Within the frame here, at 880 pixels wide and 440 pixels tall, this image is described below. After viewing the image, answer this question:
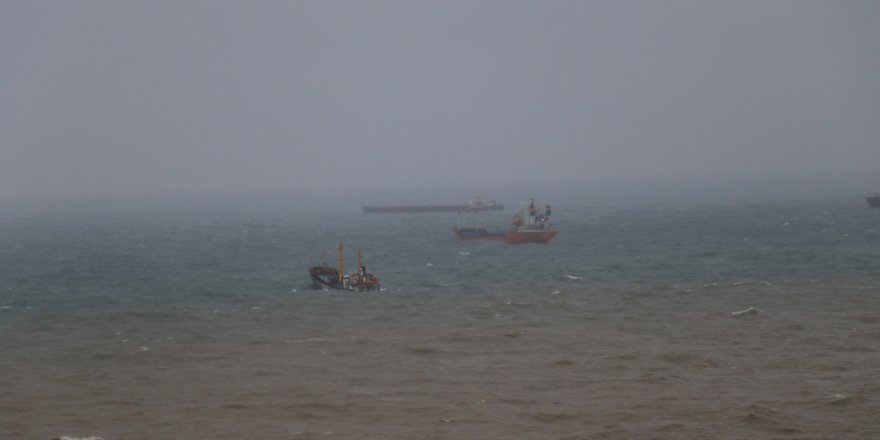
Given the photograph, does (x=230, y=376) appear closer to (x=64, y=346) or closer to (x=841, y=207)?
(x=64, y=346)

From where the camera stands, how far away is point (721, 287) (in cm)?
6975

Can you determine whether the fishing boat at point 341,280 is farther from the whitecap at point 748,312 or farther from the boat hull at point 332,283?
the whitecap at point 748,312

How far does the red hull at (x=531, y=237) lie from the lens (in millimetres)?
122688

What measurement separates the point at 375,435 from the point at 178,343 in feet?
73.2

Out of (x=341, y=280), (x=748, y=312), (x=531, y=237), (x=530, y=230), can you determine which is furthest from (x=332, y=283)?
(x=530, y=230)

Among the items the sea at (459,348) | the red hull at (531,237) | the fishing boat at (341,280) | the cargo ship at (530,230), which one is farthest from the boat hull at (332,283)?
the cargo ship at (530,230)

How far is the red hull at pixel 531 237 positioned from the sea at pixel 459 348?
21.5m

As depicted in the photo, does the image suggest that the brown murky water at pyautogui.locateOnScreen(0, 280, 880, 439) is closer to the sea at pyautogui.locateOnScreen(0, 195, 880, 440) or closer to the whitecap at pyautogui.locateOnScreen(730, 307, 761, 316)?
the sea at pyautogui.locateOnScreen(0, 195, 880, 440)

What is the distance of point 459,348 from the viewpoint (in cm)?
4881

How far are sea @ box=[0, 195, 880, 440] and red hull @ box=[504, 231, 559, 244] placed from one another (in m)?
21.5

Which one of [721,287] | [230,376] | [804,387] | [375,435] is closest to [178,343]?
[230,376]

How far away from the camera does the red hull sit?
123 meters

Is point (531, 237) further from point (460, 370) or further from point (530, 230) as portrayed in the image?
point (460, 370)

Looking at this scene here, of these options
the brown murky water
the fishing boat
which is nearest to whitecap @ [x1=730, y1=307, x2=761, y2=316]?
the brown murky water
